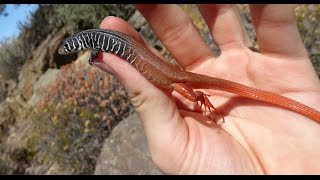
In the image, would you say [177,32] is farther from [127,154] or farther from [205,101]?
[127,154]

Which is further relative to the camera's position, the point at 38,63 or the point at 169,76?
the point at 38,63

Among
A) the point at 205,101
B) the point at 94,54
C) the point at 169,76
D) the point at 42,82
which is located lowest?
the point at 42,82

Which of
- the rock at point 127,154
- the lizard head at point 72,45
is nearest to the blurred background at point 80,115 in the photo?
the rock at point 127,154

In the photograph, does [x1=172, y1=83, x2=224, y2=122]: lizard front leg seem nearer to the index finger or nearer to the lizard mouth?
the index finger

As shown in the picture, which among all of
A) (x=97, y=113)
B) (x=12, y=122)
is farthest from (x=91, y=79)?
(x=12, y=122)

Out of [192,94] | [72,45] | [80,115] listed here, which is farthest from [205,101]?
[80,115]

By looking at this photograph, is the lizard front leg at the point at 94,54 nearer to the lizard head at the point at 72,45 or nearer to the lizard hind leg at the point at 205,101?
the lizard head at the point at 72,45
